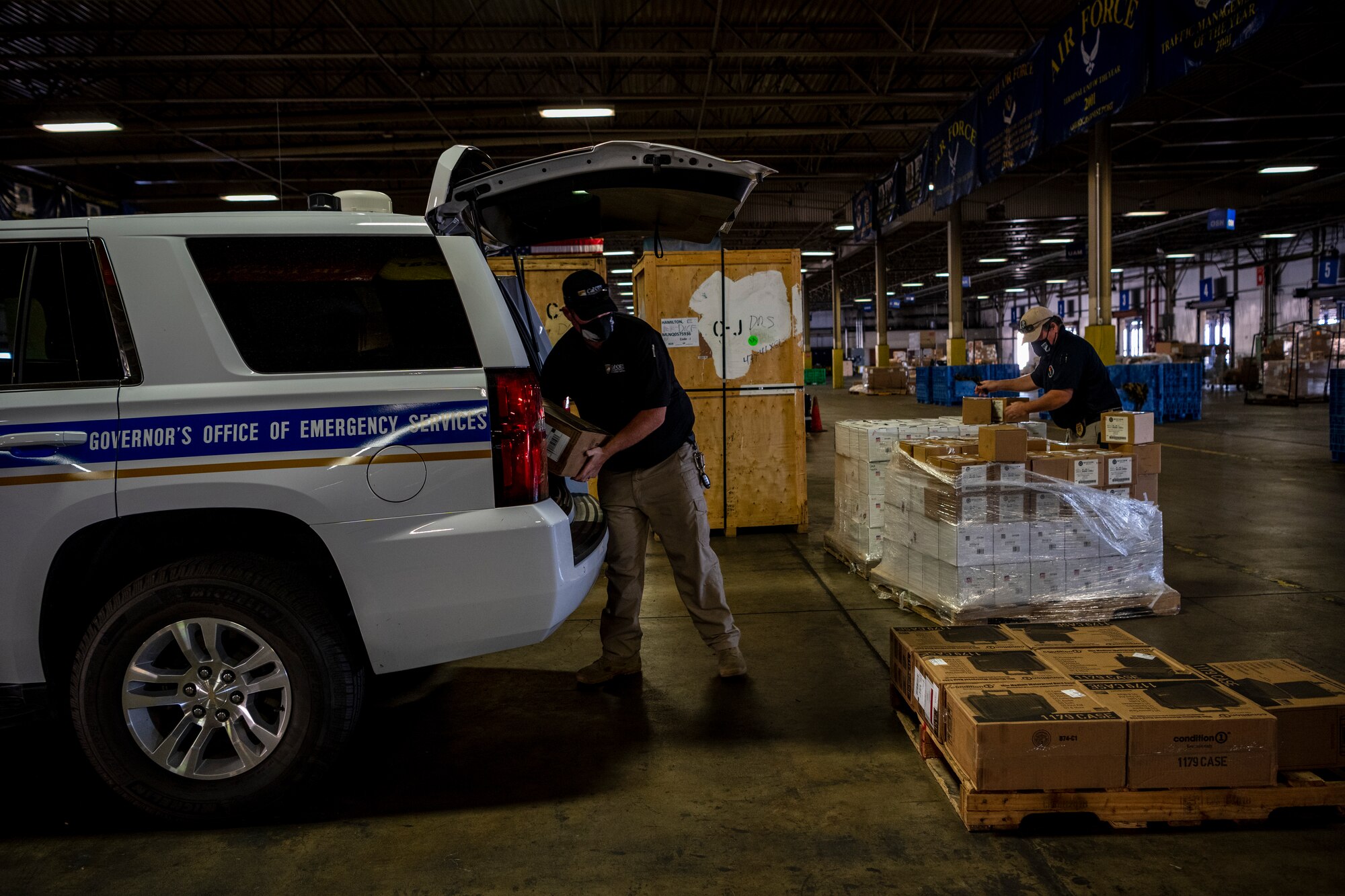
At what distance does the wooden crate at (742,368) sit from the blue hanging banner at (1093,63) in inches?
193

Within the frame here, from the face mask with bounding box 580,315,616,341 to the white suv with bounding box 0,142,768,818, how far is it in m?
0.79

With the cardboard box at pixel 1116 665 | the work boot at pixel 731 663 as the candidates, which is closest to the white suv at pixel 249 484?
the work boot at pixel 731 663

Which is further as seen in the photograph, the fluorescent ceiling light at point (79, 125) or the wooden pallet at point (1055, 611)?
the fluorescent ceiling light at point (79, 125)

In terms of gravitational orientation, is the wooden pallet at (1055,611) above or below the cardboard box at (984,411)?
below

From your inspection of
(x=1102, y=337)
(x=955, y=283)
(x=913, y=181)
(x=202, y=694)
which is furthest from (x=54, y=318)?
(x=955, y=283)

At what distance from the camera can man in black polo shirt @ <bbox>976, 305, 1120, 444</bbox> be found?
6.06 meters

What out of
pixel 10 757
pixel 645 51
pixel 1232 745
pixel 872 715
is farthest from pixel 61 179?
pixel 1232 745

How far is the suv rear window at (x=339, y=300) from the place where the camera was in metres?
2.87

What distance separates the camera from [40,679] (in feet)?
9.12

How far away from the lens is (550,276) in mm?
7883

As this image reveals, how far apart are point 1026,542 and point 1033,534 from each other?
2.4 inches

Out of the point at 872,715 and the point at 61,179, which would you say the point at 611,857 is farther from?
the point at 61,179

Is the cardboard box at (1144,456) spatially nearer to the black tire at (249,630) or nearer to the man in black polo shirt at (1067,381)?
the man in black polo shirt at (1067,381)

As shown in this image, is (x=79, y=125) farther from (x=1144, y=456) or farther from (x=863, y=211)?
(x=1144, y=456)
